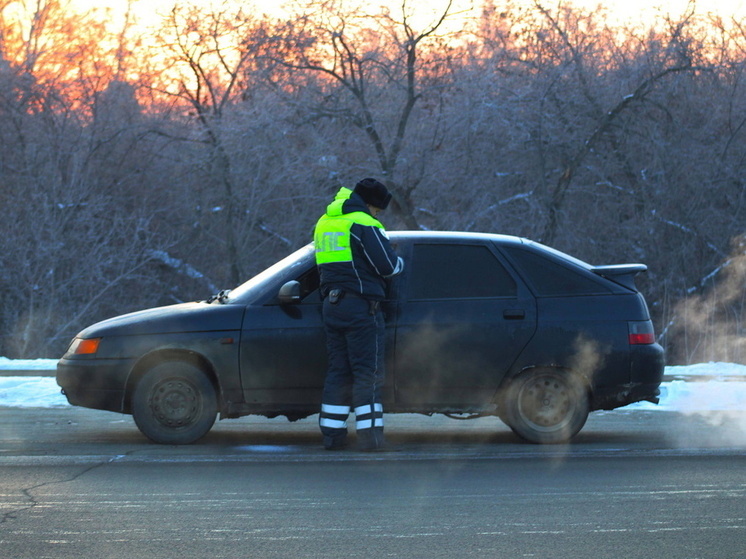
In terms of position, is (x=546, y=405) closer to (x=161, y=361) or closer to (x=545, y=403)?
(x=545, y=403)

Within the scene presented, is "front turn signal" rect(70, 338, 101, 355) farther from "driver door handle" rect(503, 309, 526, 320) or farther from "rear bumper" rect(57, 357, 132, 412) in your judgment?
"driver door handle" rect(503, 309, 526, 320)

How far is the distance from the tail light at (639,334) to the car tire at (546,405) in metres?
0.50

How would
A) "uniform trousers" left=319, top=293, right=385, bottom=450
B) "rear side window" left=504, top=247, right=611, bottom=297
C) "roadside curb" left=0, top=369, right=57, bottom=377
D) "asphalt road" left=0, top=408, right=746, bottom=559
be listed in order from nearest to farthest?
"asphalt road" left=0, top=408, right=746, bottom=559 → "uniform trousers" left=319, top=293, right=385, bottom=450 → "rear side window" left=504, top=247, right=611, bottom=297 → "roadside curb" left=0, top=369, right=57, bottom=377

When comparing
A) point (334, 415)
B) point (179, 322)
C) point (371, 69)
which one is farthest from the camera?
point (371, 69)

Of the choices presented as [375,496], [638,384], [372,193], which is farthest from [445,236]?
[375,496]

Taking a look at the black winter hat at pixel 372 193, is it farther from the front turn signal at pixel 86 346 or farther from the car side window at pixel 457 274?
the front turn signal at pixel 86 346

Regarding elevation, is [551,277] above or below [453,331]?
above

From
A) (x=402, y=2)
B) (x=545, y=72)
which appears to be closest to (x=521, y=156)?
(x=545, y=72)

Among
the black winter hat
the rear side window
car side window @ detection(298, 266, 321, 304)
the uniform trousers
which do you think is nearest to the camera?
the uniform trousers

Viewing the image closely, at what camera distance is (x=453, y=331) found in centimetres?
764

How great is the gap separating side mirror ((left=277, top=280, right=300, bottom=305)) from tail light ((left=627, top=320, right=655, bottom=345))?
8.06ft

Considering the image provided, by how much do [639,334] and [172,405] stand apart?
11.3ft

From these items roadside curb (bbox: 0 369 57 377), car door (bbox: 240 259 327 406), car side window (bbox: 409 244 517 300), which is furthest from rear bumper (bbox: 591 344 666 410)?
roadside curb (bbox: 0 369 57 377)

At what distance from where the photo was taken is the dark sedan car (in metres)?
7.59
